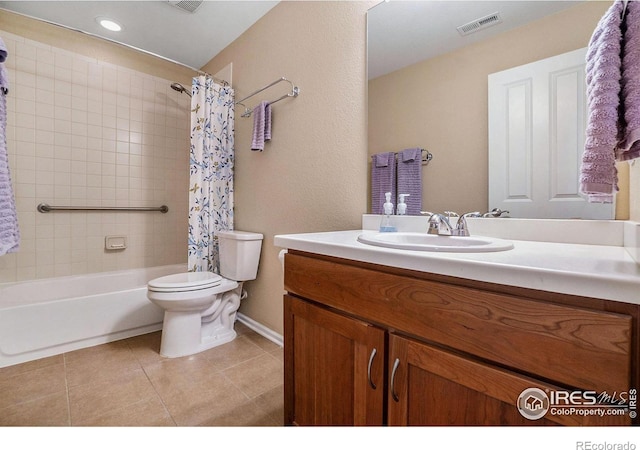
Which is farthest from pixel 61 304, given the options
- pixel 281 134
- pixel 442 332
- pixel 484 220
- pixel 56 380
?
pixel 484 220

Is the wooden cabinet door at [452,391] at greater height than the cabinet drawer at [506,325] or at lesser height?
lesser

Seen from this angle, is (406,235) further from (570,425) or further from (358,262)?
(570,425)

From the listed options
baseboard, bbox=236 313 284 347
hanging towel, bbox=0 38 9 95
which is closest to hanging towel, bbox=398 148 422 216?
baseboard, bbox=236 313 284 347

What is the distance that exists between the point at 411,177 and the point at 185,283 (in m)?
1.44

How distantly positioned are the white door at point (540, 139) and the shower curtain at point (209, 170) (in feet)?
6.11

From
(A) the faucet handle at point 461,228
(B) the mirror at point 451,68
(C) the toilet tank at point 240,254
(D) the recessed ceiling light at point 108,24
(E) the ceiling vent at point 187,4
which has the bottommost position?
(C) the toilet tank at point 240,254

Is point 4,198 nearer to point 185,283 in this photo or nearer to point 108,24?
point 185,283

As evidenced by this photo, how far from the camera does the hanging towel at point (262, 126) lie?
77.4 inches

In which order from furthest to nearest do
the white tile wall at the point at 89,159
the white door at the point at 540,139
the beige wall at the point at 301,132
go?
the white tile wall at the point at 89,159
the beige wall at the point at 301,132
the white door at the point at 540,139

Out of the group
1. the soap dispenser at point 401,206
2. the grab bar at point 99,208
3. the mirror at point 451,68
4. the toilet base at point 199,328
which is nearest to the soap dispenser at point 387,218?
the soap dispenser at point 401,206

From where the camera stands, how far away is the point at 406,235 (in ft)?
3.69

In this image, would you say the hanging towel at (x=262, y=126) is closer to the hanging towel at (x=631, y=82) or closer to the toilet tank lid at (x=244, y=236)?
the toilet tank lid at (x=244, y=236)

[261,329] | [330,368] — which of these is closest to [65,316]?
[261,329]

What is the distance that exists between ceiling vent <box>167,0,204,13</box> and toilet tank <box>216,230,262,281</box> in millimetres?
1556
